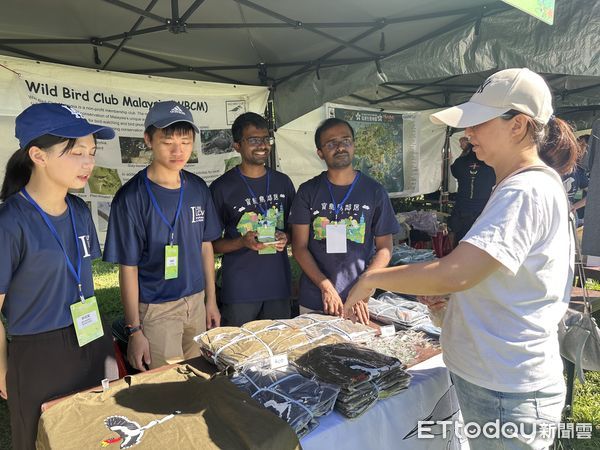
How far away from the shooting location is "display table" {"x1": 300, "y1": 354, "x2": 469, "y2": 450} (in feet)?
4.18

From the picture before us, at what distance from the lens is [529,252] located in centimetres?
112

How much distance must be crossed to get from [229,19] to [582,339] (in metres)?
3.13

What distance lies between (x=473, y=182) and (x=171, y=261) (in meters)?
4.13

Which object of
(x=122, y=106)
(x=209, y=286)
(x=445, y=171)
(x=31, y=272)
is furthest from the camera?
(x=445, y=171)

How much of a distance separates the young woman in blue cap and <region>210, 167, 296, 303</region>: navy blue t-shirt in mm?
941

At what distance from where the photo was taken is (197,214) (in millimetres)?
2084

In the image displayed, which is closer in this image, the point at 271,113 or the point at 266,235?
the point at 266,235

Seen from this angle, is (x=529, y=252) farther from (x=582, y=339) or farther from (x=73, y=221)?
(x=73, y=221)

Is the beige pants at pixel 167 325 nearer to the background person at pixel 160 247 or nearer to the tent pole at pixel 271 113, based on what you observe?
the background person at pixel 160 247

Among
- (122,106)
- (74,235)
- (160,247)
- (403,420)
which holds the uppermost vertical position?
(122,106)

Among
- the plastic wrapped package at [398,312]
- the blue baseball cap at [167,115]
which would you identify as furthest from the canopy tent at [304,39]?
the plastic wrapped package at [398,312]

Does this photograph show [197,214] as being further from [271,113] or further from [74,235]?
[271,113]

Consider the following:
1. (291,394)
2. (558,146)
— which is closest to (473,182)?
(558,146)

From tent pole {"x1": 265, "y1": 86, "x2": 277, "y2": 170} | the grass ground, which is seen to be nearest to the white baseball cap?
the grass ground
